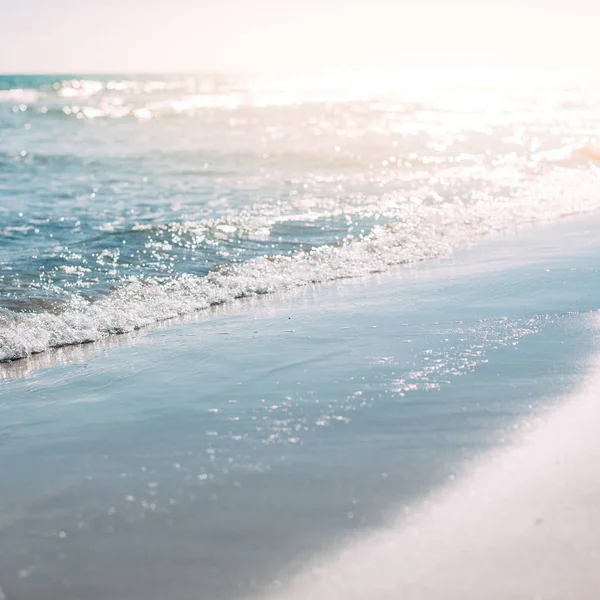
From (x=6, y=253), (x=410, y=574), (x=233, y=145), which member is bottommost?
(x=410, y=574)

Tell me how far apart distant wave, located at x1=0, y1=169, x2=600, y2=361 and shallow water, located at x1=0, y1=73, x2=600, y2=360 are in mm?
21

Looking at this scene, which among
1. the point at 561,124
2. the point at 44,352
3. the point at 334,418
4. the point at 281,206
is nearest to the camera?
the point at 334,418

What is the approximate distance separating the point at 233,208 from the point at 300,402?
810cm

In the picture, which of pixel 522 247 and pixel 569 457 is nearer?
pixel 569 457

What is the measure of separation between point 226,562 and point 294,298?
4347 millimetres

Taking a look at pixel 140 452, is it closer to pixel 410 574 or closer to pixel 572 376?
pixel 410 574

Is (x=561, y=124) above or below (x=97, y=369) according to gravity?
above

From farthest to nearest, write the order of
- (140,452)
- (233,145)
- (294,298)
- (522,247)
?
(233,145) → (522,247) → (294,298) → (140,452)

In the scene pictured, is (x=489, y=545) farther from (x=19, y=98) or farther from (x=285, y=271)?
(x=19, y=98)

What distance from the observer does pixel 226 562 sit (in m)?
2.89

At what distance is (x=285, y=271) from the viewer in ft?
26.7

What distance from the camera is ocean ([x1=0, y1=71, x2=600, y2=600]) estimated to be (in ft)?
9.45

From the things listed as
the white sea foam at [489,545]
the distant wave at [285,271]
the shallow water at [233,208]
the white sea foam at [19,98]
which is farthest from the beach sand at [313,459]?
the white sea foam at [19,98]

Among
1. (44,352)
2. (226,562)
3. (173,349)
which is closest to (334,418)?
(226,562)
